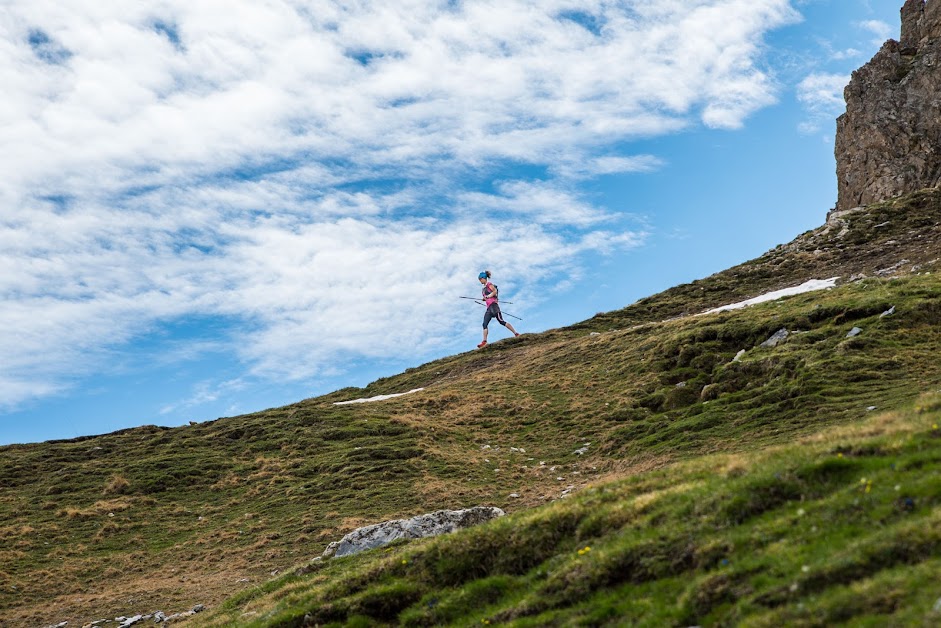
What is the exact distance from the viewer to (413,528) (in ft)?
82.6

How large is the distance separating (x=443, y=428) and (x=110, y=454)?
25.8 meters

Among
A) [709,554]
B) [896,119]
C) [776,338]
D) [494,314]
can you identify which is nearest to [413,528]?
[709,554]

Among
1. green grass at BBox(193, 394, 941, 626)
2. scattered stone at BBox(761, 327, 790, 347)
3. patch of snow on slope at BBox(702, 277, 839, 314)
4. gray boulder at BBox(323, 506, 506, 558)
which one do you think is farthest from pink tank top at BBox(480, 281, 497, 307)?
green grass at BBox(193, 394, 941, 626)

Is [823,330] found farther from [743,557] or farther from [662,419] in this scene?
[743,557]

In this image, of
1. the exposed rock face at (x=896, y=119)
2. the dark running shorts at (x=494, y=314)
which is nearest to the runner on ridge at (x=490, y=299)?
the dark running shorts at (x=494, y=314)

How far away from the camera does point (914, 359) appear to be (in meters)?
32.0

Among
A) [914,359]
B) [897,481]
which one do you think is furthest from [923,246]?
[897,481]

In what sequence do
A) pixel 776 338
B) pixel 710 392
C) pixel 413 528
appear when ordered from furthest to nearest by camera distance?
pixel 776 338
pixel 710 392
pixel 413 528

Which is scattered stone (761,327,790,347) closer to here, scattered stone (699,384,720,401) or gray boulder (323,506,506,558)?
scattered stone (699,384,720,401)

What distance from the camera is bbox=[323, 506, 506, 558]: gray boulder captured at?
24.8 meters

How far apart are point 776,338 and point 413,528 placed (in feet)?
82.4

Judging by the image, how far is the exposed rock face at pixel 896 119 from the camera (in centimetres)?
8112

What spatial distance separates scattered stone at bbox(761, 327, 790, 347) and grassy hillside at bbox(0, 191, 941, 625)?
0.55m

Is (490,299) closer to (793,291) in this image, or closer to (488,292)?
(488,292)
